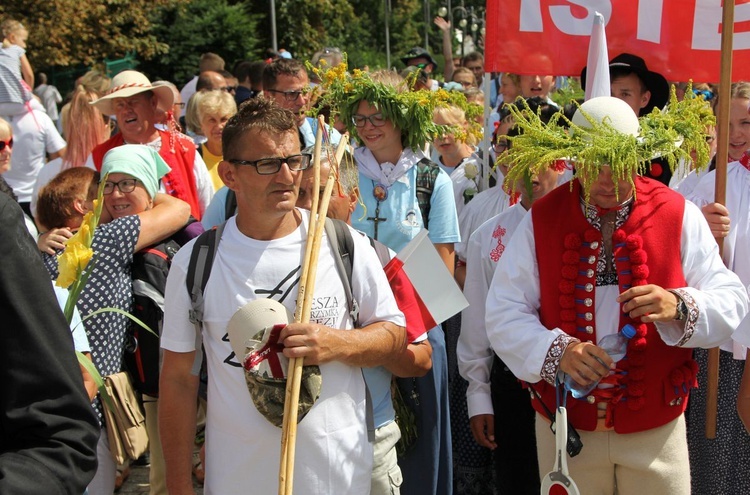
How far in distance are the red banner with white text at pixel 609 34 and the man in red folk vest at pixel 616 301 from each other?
1403mm

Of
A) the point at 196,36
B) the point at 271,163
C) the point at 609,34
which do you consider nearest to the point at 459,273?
the point at 609,34

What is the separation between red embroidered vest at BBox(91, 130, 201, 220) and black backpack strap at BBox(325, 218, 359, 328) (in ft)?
8.48

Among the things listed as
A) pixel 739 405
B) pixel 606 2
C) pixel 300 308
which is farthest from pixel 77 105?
pixel 739 405

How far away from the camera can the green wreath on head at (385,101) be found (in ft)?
15.1

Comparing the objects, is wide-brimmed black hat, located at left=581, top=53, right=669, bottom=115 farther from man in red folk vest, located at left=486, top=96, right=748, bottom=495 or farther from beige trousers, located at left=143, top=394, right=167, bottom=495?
beige trousers, located at left=143, top=394, right=167, bottom=495

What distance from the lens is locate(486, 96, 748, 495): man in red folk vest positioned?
10.4ft

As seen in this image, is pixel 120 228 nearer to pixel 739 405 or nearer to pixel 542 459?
pixel 542 459

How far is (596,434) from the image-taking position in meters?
3.29

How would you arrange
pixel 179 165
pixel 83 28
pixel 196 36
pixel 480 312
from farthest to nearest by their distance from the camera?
1. pixel 196 36
2. pixel 83 28
3. pixel 179 165
4. pixel 480 312

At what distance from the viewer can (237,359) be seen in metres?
2.85

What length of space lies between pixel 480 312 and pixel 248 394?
1568 mm

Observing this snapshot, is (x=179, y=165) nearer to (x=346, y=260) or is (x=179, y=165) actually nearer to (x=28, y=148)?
(x=346, y=260)

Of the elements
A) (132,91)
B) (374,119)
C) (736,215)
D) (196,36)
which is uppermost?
(196,36)

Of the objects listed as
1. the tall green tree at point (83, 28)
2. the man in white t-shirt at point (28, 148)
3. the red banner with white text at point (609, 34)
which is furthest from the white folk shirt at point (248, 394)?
the tall green tree at point (83, 28)
